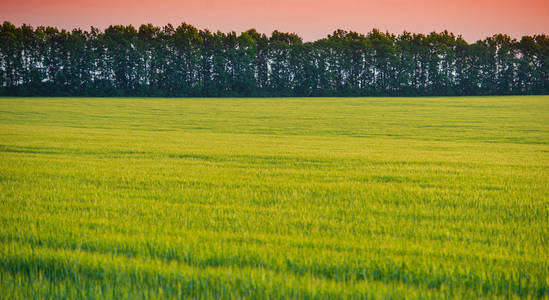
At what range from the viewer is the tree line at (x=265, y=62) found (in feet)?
268

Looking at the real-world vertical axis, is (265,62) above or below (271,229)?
above

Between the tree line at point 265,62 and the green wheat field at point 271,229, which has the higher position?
the tree line at point 265,62

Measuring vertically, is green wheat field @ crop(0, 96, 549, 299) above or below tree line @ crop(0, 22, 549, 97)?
below

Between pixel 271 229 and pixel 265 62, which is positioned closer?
pixel 271 229

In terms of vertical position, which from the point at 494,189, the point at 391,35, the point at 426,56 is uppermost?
the point at 391,35

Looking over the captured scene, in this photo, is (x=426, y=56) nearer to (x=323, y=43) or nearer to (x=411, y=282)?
(x=323, y=43)

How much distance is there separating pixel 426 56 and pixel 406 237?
3732 inches

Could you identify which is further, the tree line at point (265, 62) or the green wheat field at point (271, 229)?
the tree line at point (265, 62)

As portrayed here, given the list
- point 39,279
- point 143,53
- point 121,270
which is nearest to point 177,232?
point 121,270

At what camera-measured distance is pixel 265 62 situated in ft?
305

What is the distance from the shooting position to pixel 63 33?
276 feet

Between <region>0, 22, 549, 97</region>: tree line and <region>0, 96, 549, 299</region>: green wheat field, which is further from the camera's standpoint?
<region>0, 22, 549, 97</region>: tree line

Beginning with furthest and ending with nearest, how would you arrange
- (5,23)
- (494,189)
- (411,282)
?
(5,23) → (494,189) → (411,282)

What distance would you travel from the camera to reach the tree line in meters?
81.8
